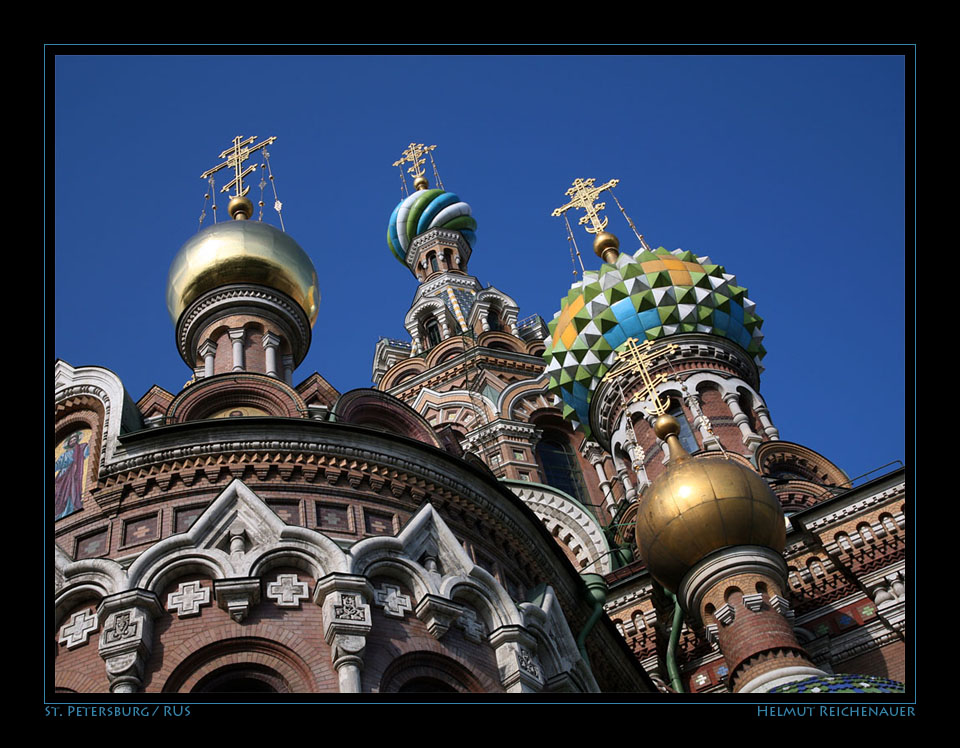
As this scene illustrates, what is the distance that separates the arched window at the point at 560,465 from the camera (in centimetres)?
2091

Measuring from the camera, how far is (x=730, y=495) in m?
11.0

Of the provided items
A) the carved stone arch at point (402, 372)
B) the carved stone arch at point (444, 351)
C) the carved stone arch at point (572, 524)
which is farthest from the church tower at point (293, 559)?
the carved stone arch at point (444, 351)

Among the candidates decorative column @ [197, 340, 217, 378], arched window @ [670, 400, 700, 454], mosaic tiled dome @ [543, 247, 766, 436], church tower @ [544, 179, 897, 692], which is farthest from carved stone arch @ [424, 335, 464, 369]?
decorative column @ [197, 340, 217, 378]

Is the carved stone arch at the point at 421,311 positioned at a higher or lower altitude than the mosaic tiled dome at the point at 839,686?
higher

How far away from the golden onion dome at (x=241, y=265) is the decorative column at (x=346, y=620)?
593 cm

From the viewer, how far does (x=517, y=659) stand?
825 centimetres

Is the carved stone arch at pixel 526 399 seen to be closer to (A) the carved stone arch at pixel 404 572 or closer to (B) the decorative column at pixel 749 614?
(B) the decorative column at pixel 749 614

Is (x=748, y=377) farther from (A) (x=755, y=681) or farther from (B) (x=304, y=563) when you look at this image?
(B) (x=304, y=563)

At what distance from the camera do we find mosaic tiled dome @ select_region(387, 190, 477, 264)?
93.5ft

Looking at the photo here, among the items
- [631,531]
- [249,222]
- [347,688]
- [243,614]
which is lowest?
[347,688]

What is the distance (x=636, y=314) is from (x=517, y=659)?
35.5 feet
